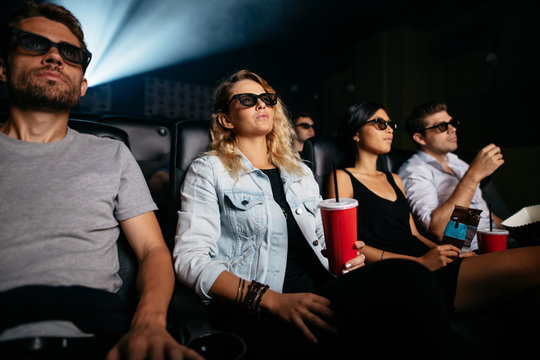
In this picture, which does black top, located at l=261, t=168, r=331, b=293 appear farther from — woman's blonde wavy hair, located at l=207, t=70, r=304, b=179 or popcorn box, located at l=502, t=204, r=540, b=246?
popcorn box, located at l=502, t=204, r=540, b=246

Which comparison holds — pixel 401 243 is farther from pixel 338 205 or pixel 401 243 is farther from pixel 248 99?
pixel 248 99

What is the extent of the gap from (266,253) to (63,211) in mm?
790

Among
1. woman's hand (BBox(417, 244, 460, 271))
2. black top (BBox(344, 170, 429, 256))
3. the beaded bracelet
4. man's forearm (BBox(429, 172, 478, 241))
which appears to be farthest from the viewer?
man's forearm (BBox(429, 172, 478, 241))

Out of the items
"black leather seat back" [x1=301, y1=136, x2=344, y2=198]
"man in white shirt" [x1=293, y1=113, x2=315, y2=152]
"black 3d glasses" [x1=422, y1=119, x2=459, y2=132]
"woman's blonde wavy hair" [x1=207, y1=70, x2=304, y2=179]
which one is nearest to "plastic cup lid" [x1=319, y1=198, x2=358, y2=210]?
"woman's blonde wavy hair" [x1=207, y1=70, x2=304, y2=179]

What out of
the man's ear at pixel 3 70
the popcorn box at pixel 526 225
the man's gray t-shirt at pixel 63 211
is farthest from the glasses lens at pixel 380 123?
the man's ear at pixel 3 70

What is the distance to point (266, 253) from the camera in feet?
4.24

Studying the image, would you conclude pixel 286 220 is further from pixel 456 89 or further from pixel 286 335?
pixel 456 89

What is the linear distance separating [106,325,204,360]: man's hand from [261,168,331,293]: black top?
63cm

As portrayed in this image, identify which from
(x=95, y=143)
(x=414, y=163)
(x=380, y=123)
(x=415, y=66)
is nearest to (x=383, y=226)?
(x=380, y=123)

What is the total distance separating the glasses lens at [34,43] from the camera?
1.05m

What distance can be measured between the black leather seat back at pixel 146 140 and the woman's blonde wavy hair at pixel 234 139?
37.6 inches

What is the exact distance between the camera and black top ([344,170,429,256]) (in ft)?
5.90

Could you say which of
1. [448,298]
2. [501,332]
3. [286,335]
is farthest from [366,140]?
[286,335]

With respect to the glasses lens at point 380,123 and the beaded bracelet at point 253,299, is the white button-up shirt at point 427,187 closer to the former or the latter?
the glasses lens at point 380,123
